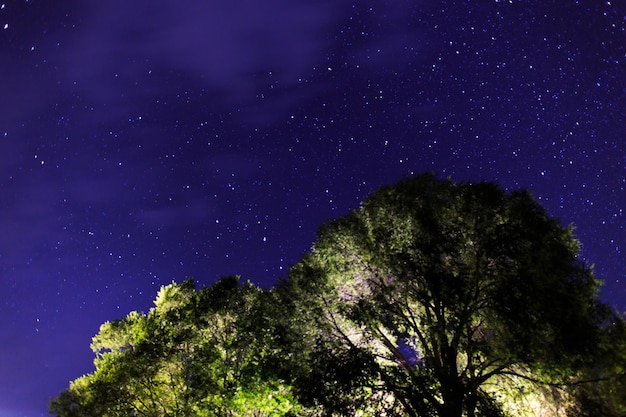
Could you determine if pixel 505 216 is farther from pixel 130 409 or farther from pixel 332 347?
pixel 130 409

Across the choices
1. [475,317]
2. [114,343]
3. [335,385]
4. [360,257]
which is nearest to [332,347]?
[335,385]

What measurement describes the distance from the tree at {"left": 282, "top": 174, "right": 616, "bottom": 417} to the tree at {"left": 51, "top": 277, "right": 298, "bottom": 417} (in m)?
3.78

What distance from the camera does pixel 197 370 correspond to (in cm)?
2208

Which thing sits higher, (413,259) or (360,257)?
(360,257)

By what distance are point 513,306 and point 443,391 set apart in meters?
4.42

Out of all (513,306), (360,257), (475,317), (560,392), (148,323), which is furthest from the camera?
(148,323)

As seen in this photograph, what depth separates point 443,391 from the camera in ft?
53.7

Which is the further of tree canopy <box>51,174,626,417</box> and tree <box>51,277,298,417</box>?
tree <box>51,277,298,417</box>

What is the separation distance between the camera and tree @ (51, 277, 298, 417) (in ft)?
67.5

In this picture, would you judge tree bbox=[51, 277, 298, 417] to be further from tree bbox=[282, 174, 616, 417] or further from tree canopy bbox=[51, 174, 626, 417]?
tree bbox=[282, 174, 616, 417]

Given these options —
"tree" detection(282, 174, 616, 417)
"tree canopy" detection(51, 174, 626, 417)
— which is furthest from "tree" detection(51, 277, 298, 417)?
"tree" detection(282, 174, 616, 417)

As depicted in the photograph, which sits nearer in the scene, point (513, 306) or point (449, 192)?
point (513, 306)

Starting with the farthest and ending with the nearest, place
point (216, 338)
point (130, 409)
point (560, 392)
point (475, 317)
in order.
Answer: point (216, 338), point (130, 409), point (475, 317), point (560, 392)

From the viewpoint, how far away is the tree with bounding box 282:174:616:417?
51.3ft
